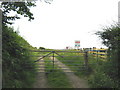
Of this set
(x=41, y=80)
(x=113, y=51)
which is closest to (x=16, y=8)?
(x=41, y=80)

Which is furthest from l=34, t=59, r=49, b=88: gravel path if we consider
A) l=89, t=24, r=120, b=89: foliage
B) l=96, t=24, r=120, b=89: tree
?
l=96, t=24, r=120, b=89: tree

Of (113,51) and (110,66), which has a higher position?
(113,51)

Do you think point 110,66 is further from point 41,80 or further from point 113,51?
point 41,80

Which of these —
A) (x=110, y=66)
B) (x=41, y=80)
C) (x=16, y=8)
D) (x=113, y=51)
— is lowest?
(x=41, y=80)

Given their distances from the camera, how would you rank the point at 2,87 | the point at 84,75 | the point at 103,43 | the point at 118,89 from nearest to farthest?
the point at 2,87 → the point at 118,89 → the point at 103,43 → the point at 84,75

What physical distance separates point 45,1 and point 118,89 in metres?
5.40

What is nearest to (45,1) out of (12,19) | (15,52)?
(12,19)

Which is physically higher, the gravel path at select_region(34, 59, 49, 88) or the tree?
the tree

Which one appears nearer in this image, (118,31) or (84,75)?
(118,31)

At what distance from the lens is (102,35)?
7402 millimetres

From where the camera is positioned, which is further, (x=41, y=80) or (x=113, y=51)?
(x=41, y=80)

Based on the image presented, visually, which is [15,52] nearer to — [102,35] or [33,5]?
[33,5]

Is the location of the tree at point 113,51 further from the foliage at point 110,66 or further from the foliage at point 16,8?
the foliage at point 16,8

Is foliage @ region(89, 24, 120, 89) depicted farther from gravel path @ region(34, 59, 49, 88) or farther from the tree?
gravel path @ region(34, 59, 49, 88)
